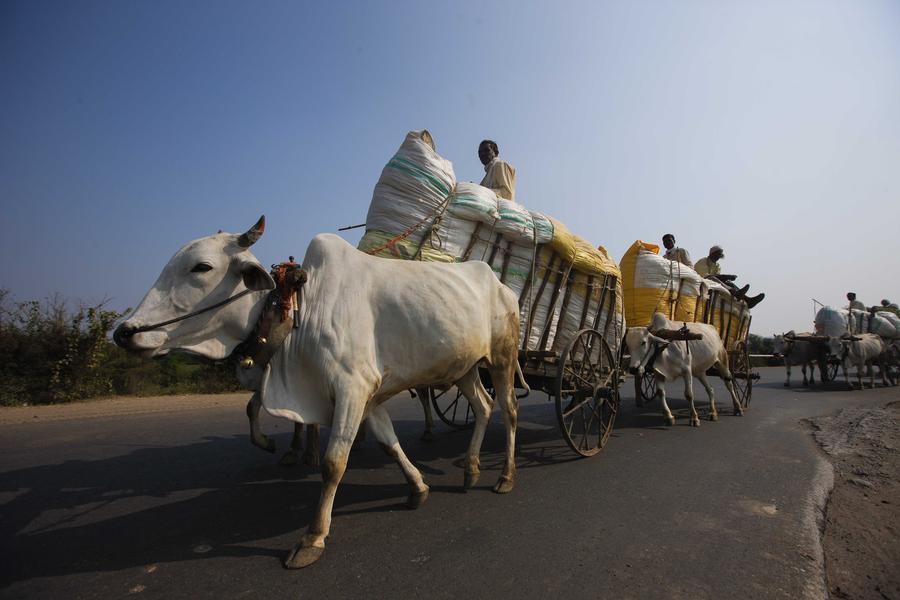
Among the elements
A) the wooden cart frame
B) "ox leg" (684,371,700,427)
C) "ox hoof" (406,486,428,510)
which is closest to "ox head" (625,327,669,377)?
"ox leg" (684,371,700,427)

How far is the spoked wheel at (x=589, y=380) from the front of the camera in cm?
515

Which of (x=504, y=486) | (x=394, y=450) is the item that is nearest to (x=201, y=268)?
(x=394, y=450)

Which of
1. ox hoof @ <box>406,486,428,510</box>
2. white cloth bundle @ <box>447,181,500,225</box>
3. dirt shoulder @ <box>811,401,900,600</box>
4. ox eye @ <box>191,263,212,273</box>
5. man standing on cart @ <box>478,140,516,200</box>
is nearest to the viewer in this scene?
dirt shoulder @ <box>811,401,900,600</box>

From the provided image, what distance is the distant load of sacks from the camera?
13.9m

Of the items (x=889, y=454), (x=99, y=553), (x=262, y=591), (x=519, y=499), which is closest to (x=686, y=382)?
(x=889, y=454)

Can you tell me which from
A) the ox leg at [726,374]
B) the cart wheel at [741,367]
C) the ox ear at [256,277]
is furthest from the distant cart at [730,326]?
the ox ear at [256,277]

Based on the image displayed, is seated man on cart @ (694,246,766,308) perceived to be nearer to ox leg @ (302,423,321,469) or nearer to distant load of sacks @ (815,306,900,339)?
distant load of sacks @ (815,306,900,339)

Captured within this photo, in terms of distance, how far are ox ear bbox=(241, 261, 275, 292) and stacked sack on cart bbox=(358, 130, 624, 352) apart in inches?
52.5

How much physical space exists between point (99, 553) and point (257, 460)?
2.26 metres

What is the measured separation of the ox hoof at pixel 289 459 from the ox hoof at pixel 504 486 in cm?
228

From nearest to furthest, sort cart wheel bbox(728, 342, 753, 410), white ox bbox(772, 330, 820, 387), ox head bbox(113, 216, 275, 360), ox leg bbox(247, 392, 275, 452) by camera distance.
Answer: ox head bbox(113, 216, 275, 360), ox leg bbox(247, 392, 275, 452), cart wheel bbox(728, 342, 753, 410), white ox bbox(772, 330, 820, 387)

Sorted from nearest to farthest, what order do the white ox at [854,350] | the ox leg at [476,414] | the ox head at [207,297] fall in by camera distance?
the ox head at [207,297] < the ox leg at [476,414] < the white ox at [854,350]

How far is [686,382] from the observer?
784 centimetres

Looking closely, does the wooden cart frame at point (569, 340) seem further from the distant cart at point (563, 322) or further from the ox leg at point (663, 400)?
the ox leg at point (663, 400)
